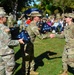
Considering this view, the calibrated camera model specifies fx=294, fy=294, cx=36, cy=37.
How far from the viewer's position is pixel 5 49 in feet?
21.8

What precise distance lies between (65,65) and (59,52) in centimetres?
451

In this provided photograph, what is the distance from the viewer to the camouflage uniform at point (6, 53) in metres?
6.47

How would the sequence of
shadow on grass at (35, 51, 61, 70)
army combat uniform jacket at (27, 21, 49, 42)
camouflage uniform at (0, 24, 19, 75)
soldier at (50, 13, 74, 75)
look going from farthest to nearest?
1. shadow on grass at (35, 51, 61, 70)
2. army combat uniform jacket at (27, 21, 49, 42)
3. soldier at (50, 13, 74, 75)
4. camouflage uniform at (0, 24, 19, 75)

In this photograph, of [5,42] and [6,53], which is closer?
[5,42]

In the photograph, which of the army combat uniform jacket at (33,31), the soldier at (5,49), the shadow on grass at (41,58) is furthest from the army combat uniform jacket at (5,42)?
the shadow on grass at (41,58)

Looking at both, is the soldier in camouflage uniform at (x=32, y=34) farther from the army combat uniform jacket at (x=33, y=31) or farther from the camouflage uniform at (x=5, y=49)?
the camouflage uniform at (x=5, y=49)

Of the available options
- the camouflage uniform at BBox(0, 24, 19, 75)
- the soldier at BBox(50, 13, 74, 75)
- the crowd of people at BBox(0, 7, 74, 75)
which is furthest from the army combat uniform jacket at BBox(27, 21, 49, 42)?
the camouflage uniform at BBox(0, 24, 19, 75)

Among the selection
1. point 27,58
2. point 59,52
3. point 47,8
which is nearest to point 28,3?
point 47,8

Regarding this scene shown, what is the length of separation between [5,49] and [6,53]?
0.10 metres

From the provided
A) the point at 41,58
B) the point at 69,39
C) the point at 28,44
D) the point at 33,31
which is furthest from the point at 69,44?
the point at 41,58

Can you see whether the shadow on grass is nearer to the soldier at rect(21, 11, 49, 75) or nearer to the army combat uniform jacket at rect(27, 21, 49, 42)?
the soldier at rect(21, 11, 49, 75)

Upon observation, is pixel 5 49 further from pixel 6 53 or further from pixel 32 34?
pixel 32 34

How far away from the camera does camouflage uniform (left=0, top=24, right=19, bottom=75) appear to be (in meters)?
6.47

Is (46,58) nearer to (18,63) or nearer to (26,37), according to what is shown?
(18,63)
